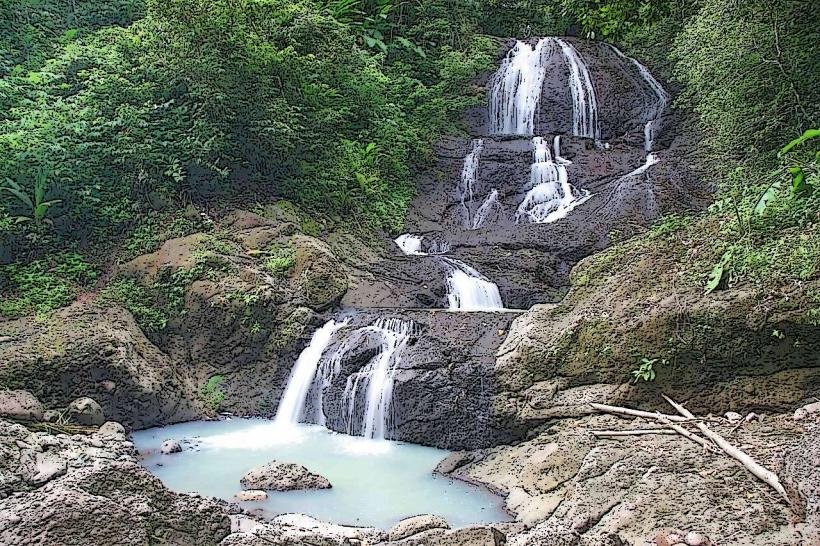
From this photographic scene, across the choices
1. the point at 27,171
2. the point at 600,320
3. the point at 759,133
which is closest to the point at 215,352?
the point at 27,171

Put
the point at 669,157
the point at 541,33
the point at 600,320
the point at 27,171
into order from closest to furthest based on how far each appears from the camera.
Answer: the point at 600,320
the point at 27,171
the point at 669,157
the point at 541,33

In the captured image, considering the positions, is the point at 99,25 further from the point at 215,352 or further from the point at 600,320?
the point at 600,320

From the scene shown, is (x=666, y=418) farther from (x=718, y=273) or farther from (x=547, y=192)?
(x=547, y=192)

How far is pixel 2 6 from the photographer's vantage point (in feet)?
49.8

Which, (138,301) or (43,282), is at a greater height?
(43,282)

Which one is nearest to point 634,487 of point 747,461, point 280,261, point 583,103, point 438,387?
point 747,461

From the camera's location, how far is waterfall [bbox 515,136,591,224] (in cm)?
1548

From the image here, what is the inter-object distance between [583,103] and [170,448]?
15.1m

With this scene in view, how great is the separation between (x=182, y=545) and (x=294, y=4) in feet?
39.9

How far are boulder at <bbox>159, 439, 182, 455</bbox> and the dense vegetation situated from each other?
3609 millimetres

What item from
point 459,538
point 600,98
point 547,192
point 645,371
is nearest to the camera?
point 459,538

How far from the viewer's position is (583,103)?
19062 millimetres

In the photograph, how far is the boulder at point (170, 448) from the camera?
7.80 m

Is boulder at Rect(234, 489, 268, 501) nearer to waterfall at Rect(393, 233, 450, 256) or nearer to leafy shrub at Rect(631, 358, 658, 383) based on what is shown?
leafy shrub at Rect(631, 358, 658, 383)
